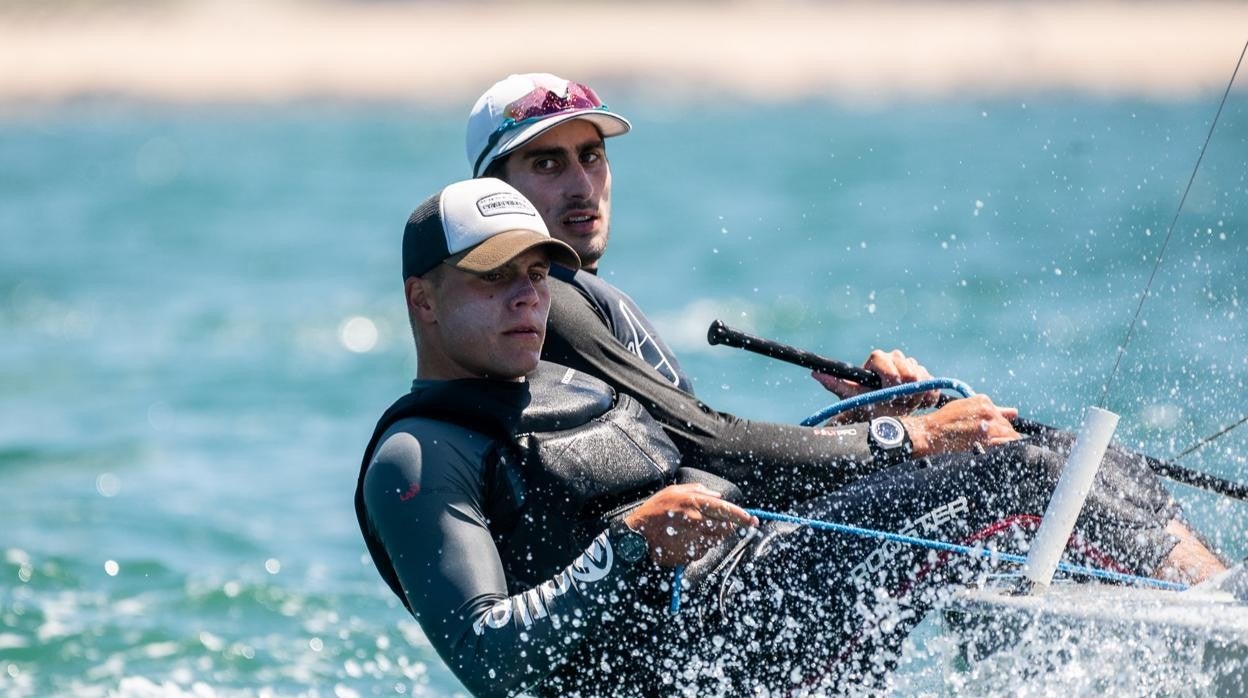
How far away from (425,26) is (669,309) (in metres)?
48.5

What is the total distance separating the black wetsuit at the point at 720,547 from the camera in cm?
378

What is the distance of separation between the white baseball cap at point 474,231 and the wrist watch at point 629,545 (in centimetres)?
67

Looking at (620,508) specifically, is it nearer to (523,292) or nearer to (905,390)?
(523,292)

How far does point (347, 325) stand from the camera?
16.1 m

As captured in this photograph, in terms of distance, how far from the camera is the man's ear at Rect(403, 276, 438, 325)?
153 inches

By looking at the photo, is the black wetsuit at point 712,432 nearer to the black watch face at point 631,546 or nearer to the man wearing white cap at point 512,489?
the man wearing white cap at point 512,489

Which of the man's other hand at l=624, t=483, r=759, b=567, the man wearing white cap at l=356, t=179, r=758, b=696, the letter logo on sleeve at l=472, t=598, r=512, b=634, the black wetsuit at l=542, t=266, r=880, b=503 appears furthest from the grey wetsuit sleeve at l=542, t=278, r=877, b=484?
the letter logo on sleeve at l=472, t=598, r=512, b=634

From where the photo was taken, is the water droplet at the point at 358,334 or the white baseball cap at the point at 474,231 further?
the water droplet at the point at 358,334

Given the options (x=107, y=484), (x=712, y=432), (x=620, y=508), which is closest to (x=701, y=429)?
(x=712, y=432)

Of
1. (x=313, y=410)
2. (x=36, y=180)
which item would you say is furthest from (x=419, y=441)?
(x=36, y=180)

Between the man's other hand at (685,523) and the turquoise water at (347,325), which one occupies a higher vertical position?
the man's other hand at (685,523)

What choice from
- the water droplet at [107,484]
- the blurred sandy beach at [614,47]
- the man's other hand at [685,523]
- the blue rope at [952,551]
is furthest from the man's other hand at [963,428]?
the blurred sandy beach at [614,47]

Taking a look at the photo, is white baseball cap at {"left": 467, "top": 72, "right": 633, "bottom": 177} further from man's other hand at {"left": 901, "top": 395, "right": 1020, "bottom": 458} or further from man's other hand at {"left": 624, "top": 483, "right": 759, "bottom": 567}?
man's other hand at {"left": 624, "top": 483, "right": 759, "bottom": 567}

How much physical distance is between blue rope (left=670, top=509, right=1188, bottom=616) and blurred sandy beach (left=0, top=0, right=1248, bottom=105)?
44796 mm
